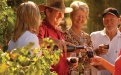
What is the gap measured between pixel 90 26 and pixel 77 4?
25.5 feet

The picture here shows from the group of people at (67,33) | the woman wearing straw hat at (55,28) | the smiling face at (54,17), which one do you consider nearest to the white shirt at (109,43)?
the group of people at (67,33)

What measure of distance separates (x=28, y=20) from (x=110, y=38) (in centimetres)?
211

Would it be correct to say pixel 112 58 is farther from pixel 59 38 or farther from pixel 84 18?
pixel 59 38

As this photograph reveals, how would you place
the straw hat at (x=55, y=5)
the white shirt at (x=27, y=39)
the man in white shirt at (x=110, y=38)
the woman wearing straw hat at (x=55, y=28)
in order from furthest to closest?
1. the man in white shirt at (x=110, y=38)
2. the straw hat at (x=55, y=5)
3. the woman wearing straw hat at (x=55, y=28)
4. the white shirt at (x=27, y=39)

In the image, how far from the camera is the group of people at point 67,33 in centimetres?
334

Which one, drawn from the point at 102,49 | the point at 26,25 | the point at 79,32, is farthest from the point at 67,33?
the point at 26,25

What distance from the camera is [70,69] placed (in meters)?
4.45

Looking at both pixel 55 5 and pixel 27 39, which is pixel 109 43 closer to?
pixel 55 5

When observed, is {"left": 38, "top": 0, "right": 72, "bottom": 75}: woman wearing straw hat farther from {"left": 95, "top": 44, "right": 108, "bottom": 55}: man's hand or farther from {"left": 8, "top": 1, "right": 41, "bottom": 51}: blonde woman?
{"left": 95, "top": 44, "right": 108, "bottom": 55}: man's hand

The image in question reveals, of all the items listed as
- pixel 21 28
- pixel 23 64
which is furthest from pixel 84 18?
pixel 23 64

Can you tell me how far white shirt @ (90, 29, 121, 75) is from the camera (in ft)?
16.7

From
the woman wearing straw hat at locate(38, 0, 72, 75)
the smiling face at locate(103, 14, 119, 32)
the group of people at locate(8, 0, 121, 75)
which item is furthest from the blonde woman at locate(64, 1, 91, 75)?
the woman wearing straw hat at locate(38, 0, 72, 75)

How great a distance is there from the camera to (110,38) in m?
5.21

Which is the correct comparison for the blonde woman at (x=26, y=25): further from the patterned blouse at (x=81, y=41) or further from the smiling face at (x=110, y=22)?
the smiling face at (x=110, y=22)
